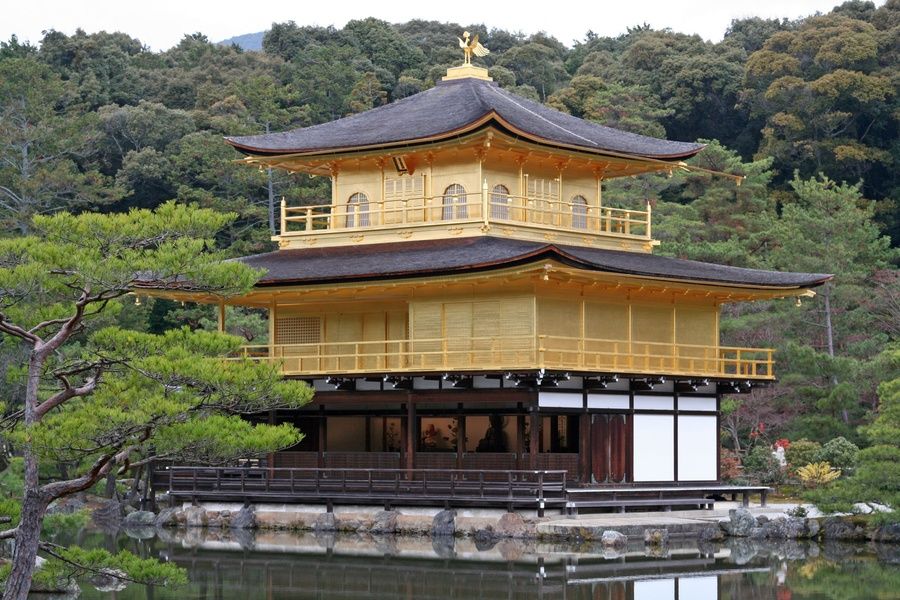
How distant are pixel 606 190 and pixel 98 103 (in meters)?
26.1

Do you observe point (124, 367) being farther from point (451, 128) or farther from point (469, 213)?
point (469, 213)

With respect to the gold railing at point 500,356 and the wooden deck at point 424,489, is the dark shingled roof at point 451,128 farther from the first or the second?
the wooden deck at point 424,489

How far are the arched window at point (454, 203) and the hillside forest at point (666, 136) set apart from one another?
28.6ft

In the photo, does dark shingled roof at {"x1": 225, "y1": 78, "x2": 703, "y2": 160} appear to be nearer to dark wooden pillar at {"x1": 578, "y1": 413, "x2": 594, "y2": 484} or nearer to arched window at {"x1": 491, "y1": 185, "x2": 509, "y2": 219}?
arched window at {"x1": 491, "y1": 185, "x2": 509, "y2": 219}

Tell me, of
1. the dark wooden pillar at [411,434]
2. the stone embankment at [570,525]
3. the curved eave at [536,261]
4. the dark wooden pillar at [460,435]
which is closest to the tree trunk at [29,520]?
the stone embankment at [570,525]

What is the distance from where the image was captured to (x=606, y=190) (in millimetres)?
57500

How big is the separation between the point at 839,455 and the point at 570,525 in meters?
11.0

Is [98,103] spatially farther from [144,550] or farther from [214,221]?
[214,221]

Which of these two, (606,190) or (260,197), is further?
(260,197)

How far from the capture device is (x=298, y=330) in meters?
38.1

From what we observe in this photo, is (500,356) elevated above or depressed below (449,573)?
above

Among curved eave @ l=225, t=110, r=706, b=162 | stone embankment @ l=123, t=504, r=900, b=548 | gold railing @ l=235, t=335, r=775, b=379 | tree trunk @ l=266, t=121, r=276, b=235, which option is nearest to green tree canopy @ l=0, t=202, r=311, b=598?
stone embankment @ l=123, t=504, r=900, b=548

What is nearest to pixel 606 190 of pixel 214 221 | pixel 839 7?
pixel 839 7

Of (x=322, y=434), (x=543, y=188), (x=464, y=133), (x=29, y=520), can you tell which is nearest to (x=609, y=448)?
(x=322, y=434)
